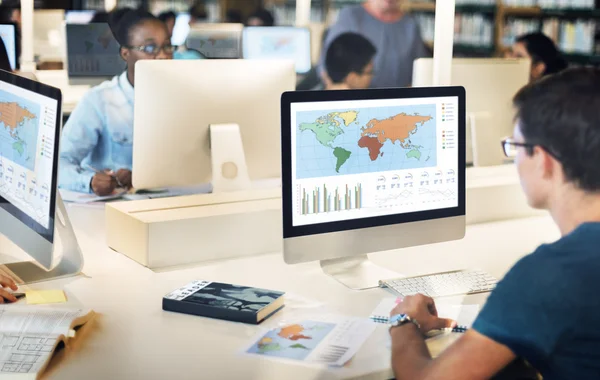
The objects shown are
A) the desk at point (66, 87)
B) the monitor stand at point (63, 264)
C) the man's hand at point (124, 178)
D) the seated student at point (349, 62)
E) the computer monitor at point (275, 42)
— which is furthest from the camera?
the computer monitor at point (275, 42)

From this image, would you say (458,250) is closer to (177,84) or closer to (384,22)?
(177,84)

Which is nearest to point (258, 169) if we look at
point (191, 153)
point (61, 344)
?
point (191, 153)

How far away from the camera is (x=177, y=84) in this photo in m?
2.27

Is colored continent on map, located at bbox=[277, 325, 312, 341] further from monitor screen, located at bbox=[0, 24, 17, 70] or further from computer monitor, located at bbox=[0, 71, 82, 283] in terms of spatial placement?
monitor screen, located at bbox=[0, 24, 17, 70]

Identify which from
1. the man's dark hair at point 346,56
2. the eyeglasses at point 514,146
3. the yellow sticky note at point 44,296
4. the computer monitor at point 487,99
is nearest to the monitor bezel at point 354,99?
the eyeglasses at point 514,146

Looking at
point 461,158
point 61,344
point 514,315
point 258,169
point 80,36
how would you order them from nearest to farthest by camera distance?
point 514,315, point 61,344, point 461,158, point 258,169, point 80,36

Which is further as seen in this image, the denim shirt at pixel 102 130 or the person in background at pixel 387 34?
the person in background at pixel 387 34

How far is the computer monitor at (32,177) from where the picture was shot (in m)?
1.66

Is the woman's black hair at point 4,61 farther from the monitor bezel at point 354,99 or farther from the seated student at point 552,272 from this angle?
the seated student at point 552,272

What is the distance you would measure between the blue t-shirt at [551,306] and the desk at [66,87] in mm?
3442

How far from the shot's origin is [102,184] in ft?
8.70

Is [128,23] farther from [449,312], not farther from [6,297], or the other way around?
[449,312]

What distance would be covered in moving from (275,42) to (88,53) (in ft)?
3.76

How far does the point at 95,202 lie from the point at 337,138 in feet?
3.62
